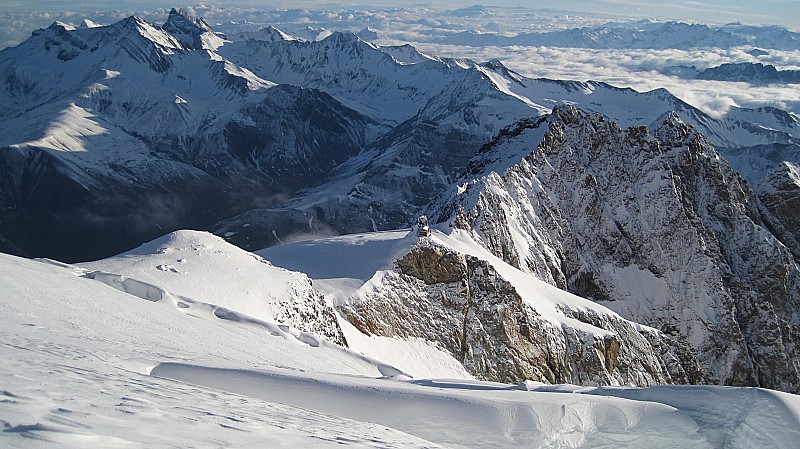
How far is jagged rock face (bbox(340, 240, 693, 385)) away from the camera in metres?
50.3

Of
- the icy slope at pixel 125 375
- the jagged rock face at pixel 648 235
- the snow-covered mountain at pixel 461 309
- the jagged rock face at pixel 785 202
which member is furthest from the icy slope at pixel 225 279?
the jagged rock face at pixel 785 202

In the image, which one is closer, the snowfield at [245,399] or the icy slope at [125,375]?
the icy slope at [125,375]

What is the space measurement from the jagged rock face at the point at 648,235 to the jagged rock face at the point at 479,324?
1789 centimetres

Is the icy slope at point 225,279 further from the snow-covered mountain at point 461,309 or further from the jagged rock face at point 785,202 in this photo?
the jagged rock face at point 785,202

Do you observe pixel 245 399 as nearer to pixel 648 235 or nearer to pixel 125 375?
pixel 125 375

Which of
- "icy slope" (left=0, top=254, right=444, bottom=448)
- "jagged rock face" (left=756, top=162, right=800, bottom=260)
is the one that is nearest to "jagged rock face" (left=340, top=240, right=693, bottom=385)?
"icy slope" (left=0, top=254, right=444, bottom=448)

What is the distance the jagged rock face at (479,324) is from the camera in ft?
165

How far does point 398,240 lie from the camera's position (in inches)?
2240

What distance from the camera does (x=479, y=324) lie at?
54.6m

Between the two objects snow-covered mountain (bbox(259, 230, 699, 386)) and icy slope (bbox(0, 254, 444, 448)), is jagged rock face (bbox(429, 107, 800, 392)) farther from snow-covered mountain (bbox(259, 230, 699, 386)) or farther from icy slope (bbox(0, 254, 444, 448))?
icy slope (bbox(0, 254, 444, 448))

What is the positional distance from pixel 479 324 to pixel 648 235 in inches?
1968

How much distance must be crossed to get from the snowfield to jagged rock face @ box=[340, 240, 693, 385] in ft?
74.4

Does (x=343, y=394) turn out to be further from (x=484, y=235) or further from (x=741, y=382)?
(x=741, y=382)

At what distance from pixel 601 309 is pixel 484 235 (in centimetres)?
1518
